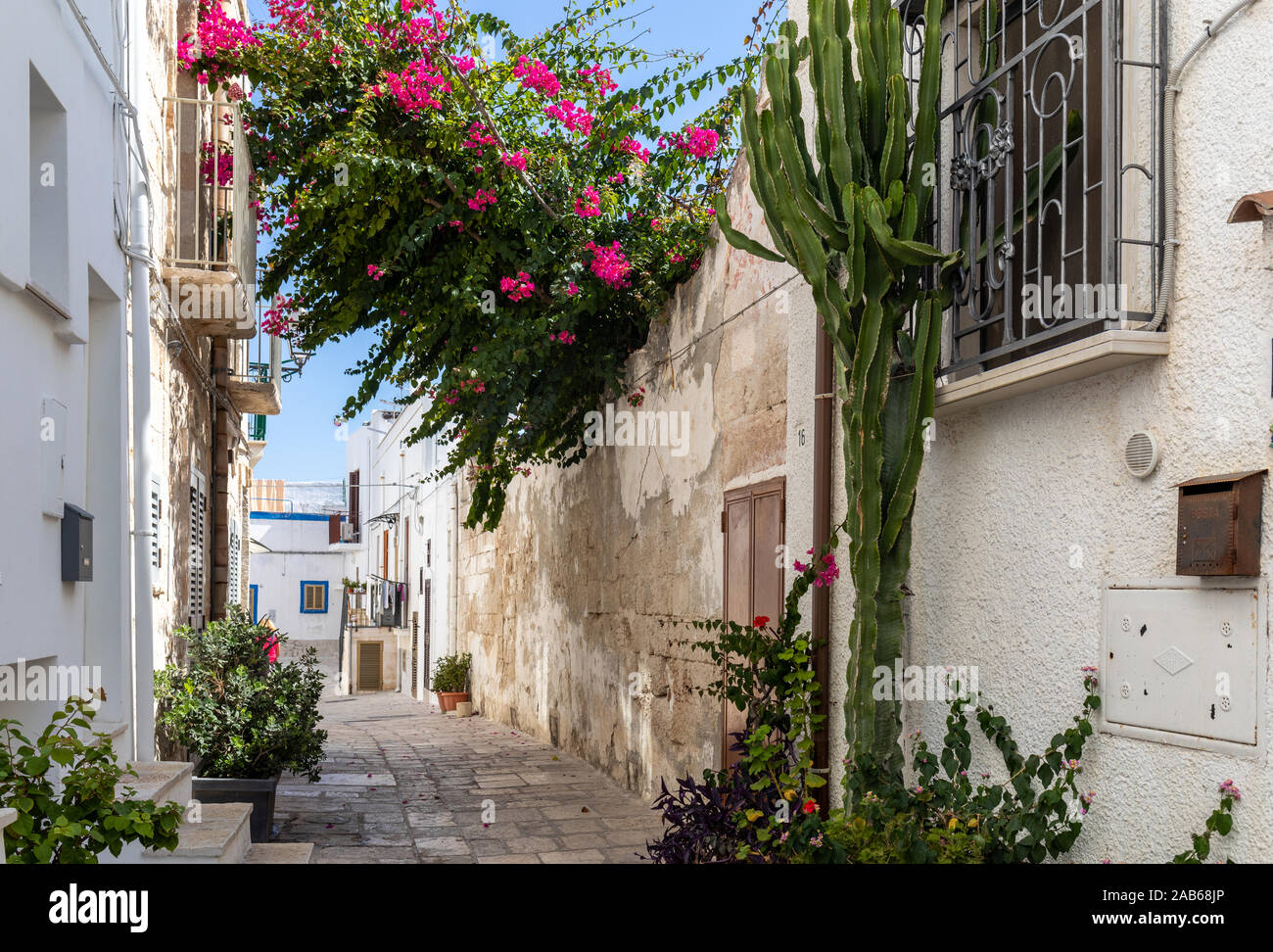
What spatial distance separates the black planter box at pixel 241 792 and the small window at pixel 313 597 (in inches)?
1375

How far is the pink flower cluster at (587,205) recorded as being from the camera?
7.97 m

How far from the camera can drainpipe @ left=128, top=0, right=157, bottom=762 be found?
5.77 m

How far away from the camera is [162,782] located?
16.1 feet

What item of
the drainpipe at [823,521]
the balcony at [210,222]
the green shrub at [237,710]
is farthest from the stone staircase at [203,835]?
the balcony at [210,222]

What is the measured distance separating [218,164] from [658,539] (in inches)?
161

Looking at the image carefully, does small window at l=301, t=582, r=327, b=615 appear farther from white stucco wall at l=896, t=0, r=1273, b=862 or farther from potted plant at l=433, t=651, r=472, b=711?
white stucco wall at l=896, t=0, r=1273, b=862

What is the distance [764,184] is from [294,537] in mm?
38575

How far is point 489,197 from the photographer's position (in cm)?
801

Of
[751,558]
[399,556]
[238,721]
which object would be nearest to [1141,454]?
[751,558]

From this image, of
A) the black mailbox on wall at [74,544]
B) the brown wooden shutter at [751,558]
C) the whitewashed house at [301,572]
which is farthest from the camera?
the whitewashed house at [301,572]

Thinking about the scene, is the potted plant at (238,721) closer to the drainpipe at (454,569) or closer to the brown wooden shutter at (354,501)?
the drainpipe at (454,569)

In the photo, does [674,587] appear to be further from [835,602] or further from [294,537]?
[294,537]

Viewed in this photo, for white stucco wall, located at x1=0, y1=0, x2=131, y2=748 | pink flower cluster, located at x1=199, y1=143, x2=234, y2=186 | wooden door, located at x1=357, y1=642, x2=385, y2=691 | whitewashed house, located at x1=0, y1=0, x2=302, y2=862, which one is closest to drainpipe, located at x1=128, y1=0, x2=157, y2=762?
whitewashed house, located at x1=0, y1=0, x2=302, y2=862
